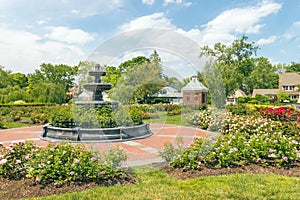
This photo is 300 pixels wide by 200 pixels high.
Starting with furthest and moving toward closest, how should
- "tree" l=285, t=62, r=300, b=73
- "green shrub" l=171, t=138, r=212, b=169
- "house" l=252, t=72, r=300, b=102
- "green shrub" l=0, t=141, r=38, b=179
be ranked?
"tree" l=285, t=62, r=300, b=73
"house" l=252, t=72, r=300, b=102
"green shrub" l=171, t=138, r=212, b=169
"green shrub" l=0, t=141, r=38, b=179

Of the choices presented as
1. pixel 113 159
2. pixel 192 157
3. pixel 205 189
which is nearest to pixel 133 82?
pixel 192 157

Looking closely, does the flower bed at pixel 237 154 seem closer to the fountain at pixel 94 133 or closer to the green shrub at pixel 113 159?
the green shrub at pixel 113 159

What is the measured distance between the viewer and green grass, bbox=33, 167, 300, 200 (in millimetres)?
3902

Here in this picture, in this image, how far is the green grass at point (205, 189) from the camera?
12.8ft

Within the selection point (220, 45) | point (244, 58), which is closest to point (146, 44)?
point (220, 45)

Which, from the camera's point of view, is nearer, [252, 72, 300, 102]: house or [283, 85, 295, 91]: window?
[252, 72, 300, 102]: house

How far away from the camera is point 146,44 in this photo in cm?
734

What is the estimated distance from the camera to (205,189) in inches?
165

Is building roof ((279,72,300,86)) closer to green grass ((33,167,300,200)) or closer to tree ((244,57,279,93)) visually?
tree ((244,57,279,93))

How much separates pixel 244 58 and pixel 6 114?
34782 millimetres

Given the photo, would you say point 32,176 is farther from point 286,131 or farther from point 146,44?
point 286,131

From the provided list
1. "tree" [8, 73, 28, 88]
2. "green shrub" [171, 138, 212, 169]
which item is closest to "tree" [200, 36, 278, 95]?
"green shrub" [171, 138, 212, 169]

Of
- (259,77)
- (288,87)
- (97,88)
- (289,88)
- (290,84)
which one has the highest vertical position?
(259,77)

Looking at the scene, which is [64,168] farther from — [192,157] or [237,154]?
[237,154]
